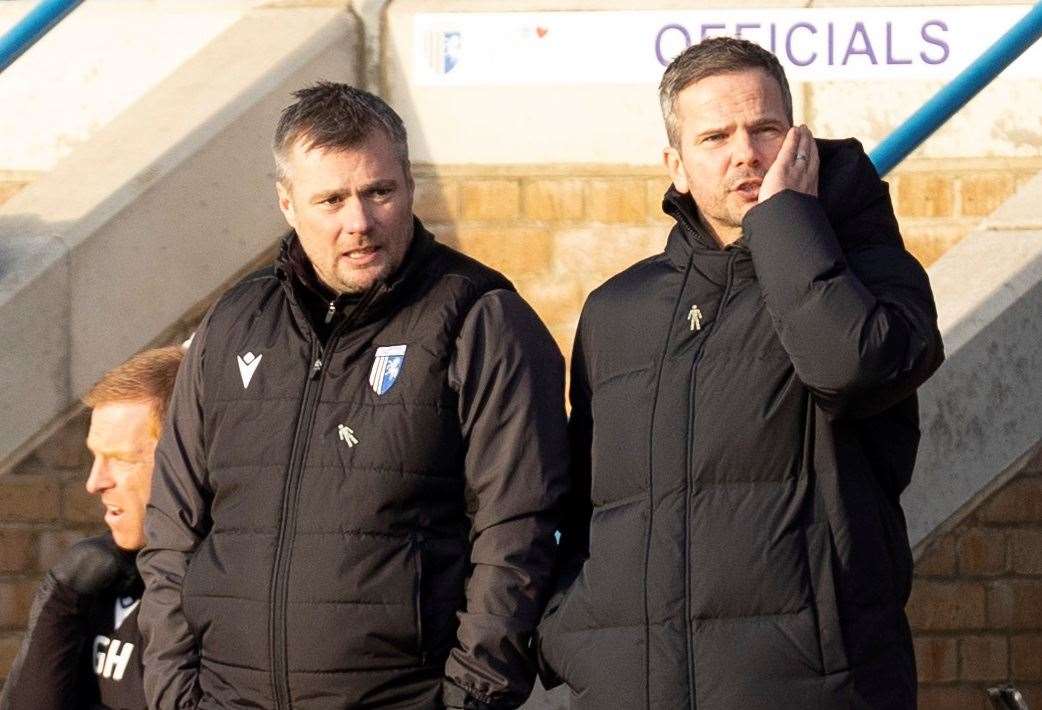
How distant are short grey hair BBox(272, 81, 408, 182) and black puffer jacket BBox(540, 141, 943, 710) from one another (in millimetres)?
647

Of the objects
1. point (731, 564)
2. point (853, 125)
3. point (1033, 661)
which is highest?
point (853, 125)

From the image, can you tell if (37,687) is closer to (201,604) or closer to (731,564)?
(201,604)

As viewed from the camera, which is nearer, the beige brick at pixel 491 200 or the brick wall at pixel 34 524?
the brick wall at pixel 34 524

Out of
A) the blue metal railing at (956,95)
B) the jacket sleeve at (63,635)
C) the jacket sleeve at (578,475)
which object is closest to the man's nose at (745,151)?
the jacket sleeve at (578,475)

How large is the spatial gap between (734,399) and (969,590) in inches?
91.2

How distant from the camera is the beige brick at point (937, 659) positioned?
5359 mm

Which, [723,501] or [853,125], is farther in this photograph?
[853,125]

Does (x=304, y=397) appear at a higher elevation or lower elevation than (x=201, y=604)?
higher

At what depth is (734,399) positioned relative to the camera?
3326 millimetres

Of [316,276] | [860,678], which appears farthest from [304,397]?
[860,678]

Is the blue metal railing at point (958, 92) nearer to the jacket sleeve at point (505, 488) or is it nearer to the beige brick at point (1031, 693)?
the jacket sleeve at point (505, 488)

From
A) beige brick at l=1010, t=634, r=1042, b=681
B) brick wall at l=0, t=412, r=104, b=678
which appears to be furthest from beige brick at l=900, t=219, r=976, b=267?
brick wall at l=0, t=412, r=104, b=678

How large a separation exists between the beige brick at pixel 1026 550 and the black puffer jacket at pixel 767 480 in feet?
6.85

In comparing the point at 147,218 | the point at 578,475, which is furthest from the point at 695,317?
the point at 147,218
